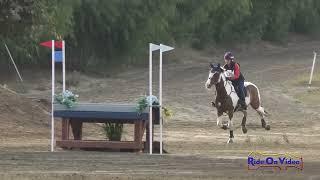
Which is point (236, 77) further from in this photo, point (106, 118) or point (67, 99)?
point (67, 99)

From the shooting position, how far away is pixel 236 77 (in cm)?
2398

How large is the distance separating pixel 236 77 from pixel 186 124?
8.74m

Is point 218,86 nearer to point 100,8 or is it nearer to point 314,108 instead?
point 314,108

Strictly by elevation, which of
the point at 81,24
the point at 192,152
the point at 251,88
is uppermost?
the point at 81,24

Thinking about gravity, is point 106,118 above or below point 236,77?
below

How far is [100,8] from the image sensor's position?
4275cm

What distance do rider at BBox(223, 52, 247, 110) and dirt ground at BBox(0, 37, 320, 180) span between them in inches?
53.0

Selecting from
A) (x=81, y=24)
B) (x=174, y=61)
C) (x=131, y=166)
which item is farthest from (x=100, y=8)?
(x=131, y=166)

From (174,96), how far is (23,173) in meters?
25.0

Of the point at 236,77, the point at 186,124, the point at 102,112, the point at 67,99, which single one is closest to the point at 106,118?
the point at 102,112

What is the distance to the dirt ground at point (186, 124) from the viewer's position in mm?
15555

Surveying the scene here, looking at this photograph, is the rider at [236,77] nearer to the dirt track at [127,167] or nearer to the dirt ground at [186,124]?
the dirt ground at [186,124]

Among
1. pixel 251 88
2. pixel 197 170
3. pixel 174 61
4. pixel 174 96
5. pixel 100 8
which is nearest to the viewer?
pixel 197 170

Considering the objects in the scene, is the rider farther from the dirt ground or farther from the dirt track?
the dirt track
